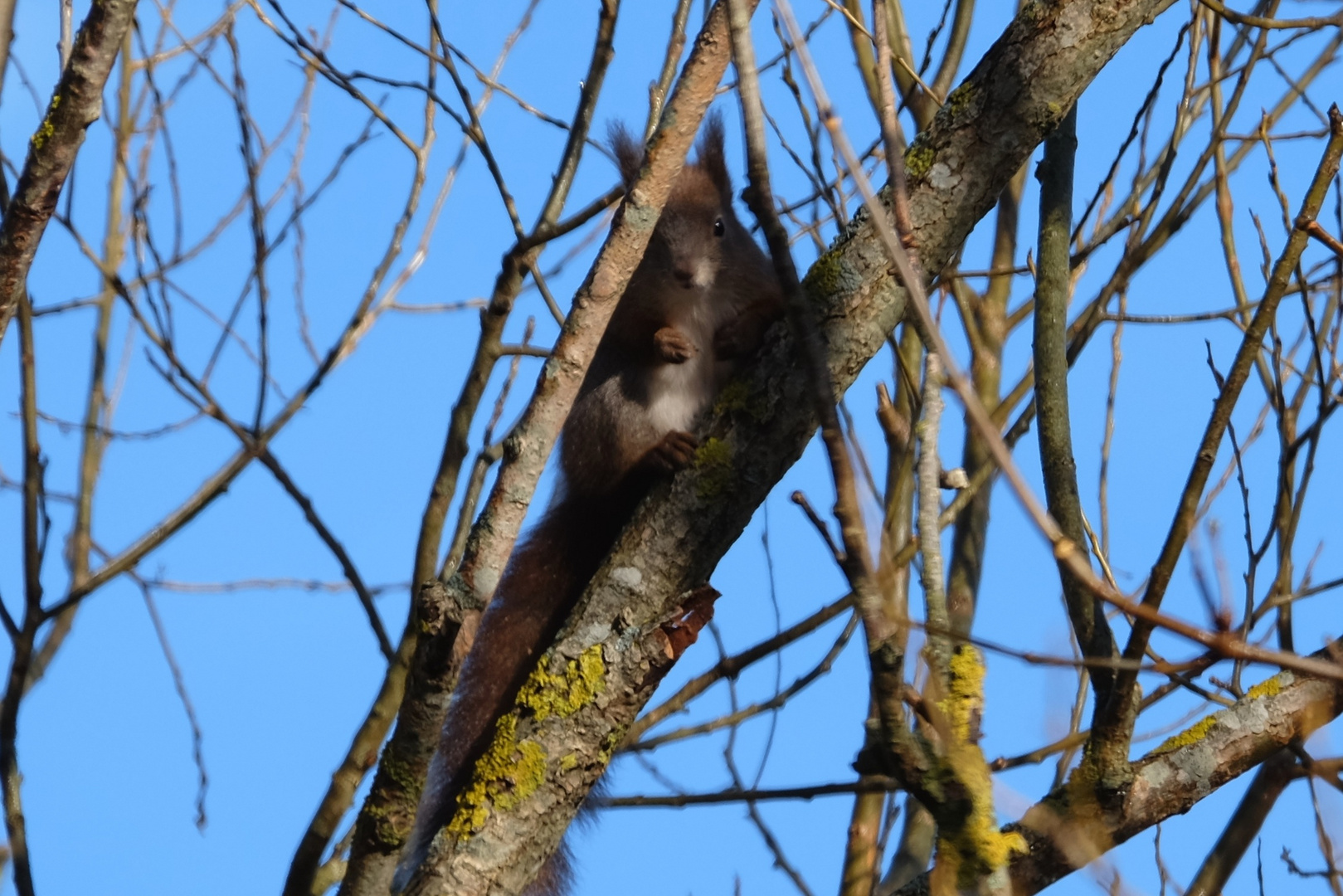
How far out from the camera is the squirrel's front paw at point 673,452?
274 cm

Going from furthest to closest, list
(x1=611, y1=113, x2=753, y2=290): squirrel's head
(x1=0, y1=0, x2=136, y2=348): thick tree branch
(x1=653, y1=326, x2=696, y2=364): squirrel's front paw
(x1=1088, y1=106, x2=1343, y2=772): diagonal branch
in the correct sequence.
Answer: (x1=611, y1=113, x2=753, y2=290): squirrel's head
(x1=653, y1=326, x2=696, y2=364): squirrel's front paw
(x1=0, y1=0, x2=136, y2=348): thick tree branch
(x1=1088, y1=106, x2=1343, y2=772): diagonal branch

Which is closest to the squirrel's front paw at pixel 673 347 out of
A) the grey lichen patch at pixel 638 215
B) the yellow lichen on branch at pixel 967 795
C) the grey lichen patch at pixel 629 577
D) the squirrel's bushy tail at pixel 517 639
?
the squirrel's bushy tail at pixel 517 639

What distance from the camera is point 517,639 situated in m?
3.51

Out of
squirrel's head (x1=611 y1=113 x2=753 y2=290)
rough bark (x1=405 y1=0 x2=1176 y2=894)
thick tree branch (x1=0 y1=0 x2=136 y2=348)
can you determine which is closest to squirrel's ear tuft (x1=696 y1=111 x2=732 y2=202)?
squirrel's head (x1=611 y1=113 x2=753 y2=290)

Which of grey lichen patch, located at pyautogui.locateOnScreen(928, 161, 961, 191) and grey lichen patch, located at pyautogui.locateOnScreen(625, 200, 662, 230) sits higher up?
grey lichen patch, located at pyautogui.locateOnScreen(928, 161, 961, 191)

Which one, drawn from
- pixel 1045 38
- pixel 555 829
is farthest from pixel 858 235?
pixel 555 829

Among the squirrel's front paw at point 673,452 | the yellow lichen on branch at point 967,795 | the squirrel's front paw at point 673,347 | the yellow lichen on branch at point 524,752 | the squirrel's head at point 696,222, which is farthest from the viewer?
the squirrel's head at point 696,222

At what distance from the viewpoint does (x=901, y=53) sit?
14.9 ft

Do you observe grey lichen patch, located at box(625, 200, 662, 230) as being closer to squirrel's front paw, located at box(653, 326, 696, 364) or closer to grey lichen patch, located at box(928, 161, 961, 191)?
grey lichen patch, located at box(928, 161, 961, 191)

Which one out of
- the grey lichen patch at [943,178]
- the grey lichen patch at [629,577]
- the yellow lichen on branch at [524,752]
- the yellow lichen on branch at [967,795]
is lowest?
the yellow lichen on branch at [967,795]

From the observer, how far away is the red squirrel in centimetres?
346

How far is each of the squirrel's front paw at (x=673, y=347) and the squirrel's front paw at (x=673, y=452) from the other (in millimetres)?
610

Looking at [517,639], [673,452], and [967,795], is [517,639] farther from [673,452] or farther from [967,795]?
[967,795]

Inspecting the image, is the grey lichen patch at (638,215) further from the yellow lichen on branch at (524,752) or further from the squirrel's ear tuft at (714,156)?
the squirrel's ear tuft at (714,156)
